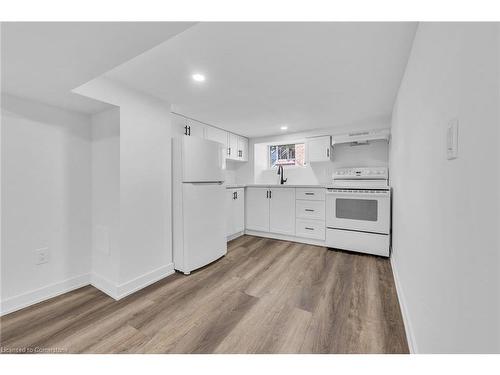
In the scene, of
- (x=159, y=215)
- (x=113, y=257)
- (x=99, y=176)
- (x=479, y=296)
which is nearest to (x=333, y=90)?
(x=479, y=296)

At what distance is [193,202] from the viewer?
2.37m

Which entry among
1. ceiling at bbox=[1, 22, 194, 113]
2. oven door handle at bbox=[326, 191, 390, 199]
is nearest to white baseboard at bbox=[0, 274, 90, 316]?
ceiling at bbox=[1, 22, 194, 113]

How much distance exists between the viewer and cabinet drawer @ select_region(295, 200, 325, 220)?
3229mm

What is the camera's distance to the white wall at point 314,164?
3.30 metres

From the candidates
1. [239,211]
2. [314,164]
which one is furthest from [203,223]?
[314,164]

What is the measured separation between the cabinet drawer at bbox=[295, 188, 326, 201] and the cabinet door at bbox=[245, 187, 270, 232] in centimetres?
58

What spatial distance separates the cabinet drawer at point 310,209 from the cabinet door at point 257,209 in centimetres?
57

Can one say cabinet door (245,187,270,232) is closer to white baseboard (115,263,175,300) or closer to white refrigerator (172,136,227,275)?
white refrigerator (172,136,227,275)

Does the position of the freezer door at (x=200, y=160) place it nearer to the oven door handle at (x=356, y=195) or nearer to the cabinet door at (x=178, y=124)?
the cabinet door at (x=178, y=124)

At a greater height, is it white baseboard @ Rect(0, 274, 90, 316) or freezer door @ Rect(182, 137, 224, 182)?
freezer door @ Rect(182, 137, 224, 182)

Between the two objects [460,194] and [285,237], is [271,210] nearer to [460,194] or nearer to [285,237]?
[285,237]

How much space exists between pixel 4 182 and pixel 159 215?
1177mm

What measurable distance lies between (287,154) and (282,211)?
1.30 metres
